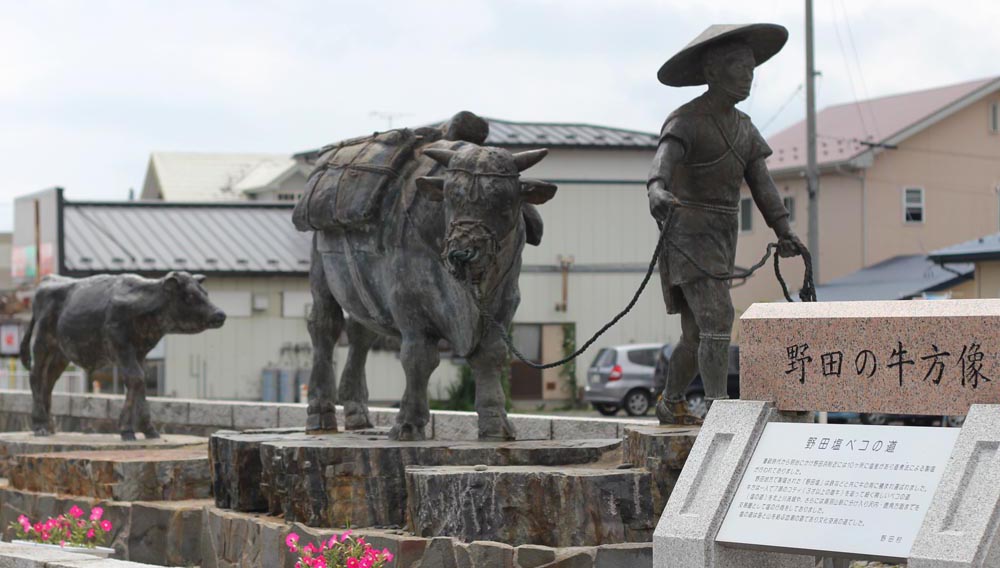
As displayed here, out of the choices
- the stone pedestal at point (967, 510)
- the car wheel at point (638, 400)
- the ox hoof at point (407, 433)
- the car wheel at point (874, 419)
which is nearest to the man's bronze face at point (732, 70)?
the ox hoof at point (407, 433)

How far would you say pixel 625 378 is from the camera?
30.1m

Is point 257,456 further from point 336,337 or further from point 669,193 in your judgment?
point 669,193

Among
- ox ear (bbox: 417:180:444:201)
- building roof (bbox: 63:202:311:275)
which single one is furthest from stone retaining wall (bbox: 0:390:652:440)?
building roof (bbox: 63:202:311:275)

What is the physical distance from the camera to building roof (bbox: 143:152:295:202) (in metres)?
50.4

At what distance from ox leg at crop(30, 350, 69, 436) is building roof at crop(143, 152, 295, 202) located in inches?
1241

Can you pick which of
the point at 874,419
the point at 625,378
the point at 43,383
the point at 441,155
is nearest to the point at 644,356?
the point at 625,378

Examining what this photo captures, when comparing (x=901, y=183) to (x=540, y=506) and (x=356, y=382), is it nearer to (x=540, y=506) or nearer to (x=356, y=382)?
(x=356, y=382)

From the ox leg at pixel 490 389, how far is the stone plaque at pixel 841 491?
3196 mm

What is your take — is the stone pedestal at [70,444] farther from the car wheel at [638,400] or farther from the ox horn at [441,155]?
the car wheel at [638,400]

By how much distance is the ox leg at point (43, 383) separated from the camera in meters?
16.8

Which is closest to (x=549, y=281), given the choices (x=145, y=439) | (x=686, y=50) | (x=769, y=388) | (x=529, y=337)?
(x=529, y=337)

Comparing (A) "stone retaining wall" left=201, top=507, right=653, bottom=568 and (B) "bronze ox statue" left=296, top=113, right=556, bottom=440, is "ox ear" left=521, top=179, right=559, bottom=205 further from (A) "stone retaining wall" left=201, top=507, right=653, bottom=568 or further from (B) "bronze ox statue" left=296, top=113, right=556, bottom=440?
(A) "stone retaining wall" left=201, top=507, right=653, bottom=568

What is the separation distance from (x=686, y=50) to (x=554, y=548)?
3.33 meters

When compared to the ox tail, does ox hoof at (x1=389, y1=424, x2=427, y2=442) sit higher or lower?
lower
